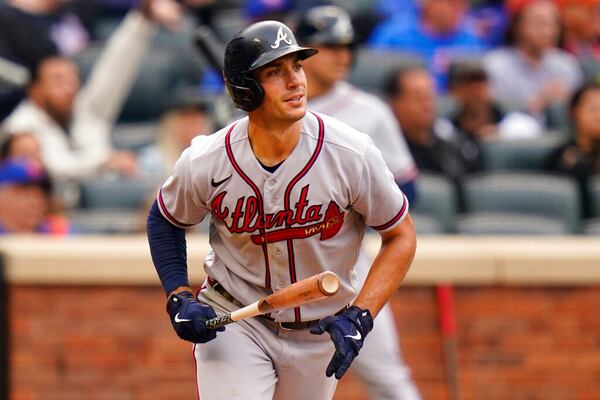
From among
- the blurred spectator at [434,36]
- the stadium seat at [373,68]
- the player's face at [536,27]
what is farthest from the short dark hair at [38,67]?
the player's face at [536,27]

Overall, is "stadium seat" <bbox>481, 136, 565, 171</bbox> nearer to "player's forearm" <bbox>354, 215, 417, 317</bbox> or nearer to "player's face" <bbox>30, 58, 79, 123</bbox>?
"player's face" <bbox>30, 58, 79, 123</bbox>

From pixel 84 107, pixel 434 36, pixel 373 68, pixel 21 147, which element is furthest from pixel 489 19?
pixel 21 147

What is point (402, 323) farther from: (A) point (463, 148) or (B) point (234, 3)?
(B) point (234, 3)

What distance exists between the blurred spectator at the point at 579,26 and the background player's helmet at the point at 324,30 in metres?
4.43

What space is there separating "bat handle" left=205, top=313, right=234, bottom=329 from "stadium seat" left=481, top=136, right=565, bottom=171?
174 inches

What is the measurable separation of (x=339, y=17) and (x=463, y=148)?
8.22ft

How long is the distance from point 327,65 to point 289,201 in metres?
1.89

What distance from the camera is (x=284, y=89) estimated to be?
144 inches

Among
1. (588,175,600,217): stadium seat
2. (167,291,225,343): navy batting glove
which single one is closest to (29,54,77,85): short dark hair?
(588,175,600,217): stadium seat

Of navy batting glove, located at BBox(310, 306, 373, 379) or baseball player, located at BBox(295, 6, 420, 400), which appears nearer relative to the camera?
navy batting glove, located at BBox(310, 306, 373, 379)

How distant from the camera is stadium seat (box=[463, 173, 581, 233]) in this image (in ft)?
24.1

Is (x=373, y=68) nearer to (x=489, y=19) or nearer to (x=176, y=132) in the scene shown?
(x=176, y=132)

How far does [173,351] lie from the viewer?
6340mm

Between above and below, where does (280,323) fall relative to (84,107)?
above
